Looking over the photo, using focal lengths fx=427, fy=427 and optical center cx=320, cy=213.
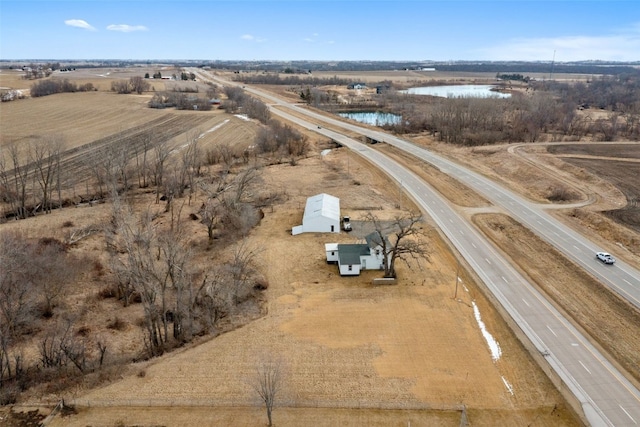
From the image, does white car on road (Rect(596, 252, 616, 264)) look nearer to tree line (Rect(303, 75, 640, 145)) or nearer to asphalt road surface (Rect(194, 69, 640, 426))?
asphalt road surface (Rect(194, 69, 640, 426))

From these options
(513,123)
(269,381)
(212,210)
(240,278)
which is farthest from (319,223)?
(513,123)

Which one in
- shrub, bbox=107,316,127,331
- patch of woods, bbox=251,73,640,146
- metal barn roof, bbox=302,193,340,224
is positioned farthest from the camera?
patch of woods, bbox=251,73,640,146

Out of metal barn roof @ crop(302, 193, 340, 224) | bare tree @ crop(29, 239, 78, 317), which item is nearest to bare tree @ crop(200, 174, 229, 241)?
metal barn roof @ crop(302, 193, 340, 224)

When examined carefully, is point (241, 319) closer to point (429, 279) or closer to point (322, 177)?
point (429, 279)

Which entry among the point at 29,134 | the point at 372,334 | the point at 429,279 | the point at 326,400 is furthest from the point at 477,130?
the point at 29,134

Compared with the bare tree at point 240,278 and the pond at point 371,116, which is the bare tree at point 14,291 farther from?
the pond at point 371,116
